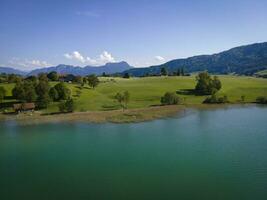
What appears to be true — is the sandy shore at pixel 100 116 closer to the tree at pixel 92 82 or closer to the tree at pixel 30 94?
the tree at pixel 30 94

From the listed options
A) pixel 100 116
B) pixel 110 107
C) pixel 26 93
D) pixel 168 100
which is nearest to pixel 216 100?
pixel 168 100

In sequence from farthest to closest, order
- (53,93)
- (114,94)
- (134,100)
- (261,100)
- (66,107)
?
(114,94)
(134,100)
(261,100)
(53,93)
(66,107)

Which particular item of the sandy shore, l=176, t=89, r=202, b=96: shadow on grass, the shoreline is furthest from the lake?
l=176, t=89, r=202, b=96: shadow on grass

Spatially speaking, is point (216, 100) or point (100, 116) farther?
point (216, 100)

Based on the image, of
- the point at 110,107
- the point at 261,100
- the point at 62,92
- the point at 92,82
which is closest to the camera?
the point at 110,107

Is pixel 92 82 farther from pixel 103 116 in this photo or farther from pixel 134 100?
pixel 103 116

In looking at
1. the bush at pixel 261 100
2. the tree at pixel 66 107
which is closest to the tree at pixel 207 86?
the bush at pixel 261 100
